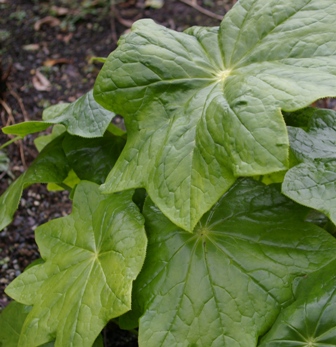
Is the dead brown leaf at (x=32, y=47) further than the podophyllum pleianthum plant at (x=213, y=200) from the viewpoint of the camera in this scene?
Yes

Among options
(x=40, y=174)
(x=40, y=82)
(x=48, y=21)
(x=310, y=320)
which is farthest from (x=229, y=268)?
(x=48, y=21)

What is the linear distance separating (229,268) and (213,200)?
10.5 inches

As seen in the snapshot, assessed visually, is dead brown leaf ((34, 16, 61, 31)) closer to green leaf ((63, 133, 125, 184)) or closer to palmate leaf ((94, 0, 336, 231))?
green leaf ((63, 133, 125, 184))

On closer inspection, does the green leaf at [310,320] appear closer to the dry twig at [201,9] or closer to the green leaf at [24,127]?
the green leaf at [24,127]

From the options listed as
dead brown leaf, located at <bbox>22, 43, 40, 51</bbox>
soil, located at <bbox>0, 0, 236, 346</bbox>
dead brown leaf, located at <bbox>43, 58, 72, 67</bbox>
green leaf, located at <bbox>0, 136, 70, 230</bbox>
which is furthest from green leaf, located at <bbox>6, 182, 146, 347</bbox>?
dead brown leaf, located at <bbox>22, 43, 40, 51</bbox>

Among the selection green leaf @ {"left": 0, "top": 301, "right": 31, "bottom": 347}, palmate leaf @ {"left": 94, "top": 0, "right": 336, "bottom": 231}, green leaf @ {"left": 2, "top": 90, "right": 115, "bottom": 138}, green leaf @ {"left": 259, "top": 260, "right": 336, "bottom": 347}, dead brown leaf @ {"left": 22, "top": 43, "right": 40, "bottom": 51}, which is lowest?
green leaf @ {"left": 0, "top": 301, "right": 31, "bottom": 347}

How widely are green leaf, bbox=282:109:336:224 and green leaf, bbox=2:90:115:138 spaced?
565 mm

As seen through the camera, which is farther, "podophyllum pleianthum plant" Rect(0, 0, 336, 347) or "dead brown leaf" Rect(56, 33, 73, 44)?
"dead brown leaf" Rect(56, 33, 73, 44)

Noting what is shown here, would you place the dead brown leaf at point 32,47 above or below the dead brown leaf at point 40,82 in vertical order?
above

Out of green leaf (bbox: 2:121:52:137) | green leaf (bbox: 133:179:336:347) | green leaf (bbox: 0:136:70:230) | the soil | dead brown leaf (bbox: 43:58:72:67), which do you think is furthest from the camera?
dead brown leaf (bbox: 43:58:72:67)

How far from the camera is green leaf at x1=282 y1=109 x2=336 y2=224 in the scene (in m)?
1.12

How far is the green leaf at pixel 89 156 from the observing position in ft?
5.66

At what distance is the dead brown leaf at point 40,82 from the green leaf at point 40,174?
4.36 ft

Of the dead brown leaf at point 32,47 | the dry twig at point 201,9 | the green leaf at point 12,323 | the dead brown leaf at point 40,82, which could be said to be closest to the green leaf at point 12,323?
the green leaf at point 12,323
